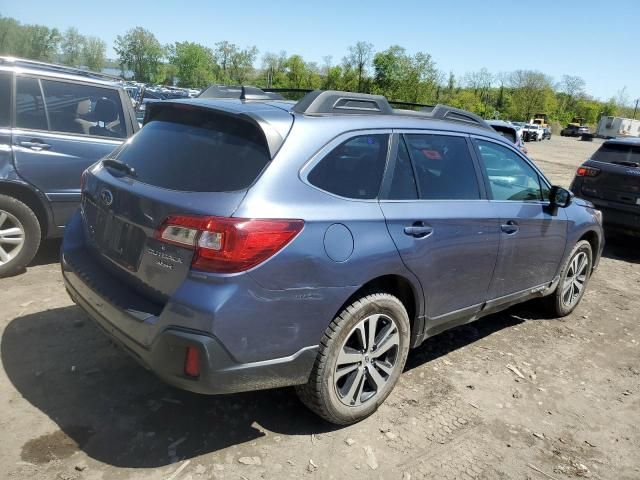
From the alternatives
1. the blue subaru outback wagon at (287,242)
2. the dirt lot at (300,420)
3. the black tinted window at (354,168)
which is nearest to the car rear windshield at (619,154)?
the dirt lot at (300,420)

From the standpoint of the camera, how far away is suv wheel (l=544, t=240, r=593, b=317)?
5.01 meters

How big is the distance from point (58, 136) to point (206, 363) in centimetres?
356

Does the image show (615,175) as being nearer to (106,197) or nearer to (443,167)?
(443,167)

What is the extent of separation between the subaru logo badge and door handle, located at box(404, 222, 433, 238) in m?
1.67

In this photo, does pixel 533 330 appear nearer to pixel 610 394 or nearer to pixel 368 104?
pixel 610 394

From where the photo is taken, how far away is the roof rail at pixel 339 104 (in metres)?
2.98

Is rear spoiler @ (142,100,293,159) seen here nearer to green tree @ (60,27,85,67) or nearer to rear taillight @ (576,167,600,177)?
rear taillight @ (576,167,600,177)

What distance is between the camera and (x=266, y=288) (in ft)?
7.99

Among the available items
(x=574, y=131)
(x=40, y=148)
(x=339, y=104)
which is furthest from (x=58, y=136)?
(x=574, y=131)

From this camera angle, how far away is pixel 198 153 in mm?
2760

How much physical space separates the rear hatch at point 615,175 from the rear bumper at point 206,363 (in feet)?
22.3

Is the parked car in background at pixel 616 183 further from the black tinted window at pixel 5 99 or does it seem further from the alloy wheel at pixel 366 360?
the black tinted window at pixel 5 99

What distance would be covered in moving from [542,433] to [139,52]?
365ft

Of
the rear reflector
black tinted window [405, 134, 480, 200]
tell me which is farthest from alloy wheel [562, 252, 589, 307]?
the rear reflector
